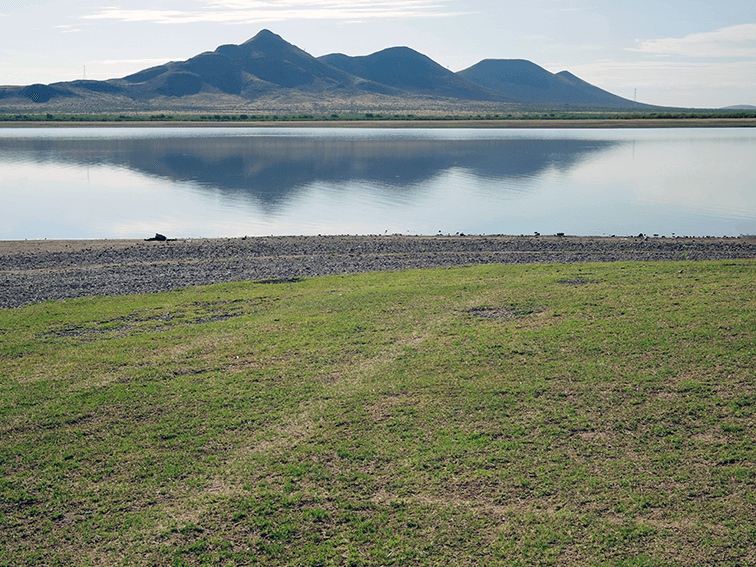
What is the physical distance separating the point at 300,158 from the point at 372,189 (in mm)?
29381

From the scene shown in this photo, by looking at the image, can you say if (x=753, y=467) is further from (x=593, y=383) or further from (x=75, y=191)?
(x=75, y=191)

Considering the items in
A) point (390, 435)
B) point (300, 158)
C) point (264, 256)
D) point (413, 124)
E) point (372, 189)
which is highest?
point (413, 124)

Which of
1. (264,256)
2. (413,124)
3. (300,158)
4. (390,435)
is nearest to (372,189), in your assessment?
(264,256)

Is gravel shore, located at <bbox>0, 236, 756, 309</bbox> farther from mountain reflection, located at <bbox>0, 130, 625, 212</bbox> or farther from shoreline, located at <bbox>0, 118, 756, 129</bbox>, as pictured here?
shoreline, located at <bbox>0, 118, 756, 129</bbox>

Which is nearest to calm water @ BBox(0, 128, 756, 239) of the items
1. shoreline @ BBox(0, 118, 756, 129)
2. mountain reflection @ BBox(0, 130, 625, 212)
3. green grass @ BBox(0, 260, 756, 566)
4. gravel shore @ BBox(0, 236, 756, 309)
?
mountain reflection @ BBox(0, 130, 625, 212)

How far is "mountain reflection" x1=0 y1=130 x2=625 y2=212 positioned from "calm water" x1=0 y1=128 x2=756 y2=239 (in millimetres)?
299

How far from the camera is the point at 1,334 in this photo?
15.8 m

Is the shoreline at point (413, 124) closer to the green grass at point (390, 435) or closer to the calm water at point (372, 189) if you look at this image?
the calm water at point (372, 189)

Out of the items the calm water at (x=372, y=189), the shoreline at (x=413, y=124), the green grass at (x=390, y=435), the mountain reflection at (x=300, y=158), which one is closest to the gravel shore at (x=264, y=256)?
the calm water at (x=372, y=189)

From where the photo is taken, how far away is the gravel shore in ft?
74.3

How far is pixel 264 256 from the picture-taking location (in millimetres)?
28594

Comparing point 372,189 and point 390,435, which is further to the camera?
point 372,189

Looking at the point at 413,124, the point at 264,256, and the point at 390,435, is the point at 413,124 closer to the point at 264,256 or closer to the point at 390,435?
the point at 264,256

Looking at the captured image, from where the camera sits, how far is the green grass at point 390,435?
7996 mm
